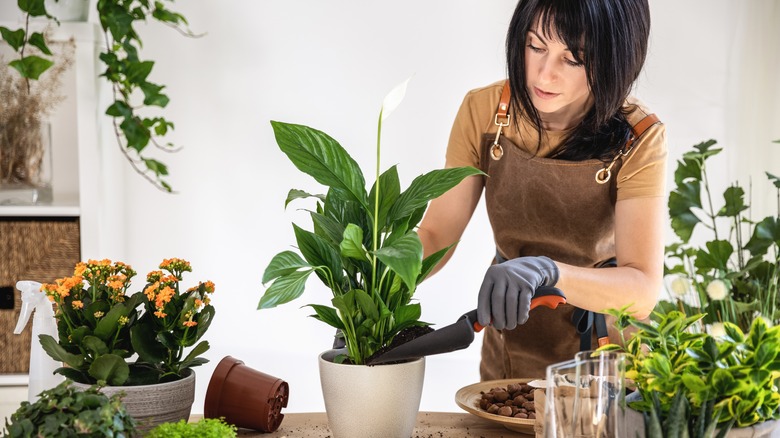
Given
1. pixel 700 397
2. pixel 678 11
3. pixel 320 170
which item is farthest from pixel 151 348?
pixel 678 11

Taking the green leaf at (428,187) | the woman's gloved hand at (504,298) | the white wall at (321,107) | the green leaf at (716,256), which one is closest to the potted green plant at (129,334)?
the green leaf at (428,187)

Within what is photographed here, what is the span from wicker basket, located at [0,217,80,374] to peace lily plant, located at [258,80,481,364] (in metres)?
1.39

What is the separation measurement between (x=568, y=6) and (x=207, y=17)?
1606 mm

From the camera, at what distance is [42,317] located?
127cm

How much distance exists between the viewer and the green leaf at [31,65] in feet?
7.22

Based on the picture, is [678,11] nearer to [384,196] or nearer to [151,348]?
[384,196]

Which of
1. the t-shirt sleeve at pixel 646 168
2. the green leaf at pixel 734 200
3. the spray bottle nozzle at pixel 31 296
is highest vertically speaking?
the t-shirt sleeve at pixel 646 168

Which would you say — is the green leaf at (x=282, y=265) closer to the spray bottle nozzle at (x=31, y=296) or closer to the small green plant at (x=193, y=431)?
the small green plant at (x=193, y=431)

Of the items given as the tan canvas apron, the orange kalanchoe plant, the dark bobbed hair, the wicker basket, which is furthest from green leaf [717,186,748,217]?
the wicker basket

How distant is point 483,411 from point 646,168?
683 millimetres

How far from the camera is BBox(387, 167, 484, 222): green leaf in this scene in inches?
47.9

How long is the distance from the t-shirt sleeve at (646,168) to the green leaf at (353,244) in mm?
730

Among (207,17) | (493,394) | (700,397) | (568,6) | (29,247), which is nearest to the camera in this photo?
(700,397)

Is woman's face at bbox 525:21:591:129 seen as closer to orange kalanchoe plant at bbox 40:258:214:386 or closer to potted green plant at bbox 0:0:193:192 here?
orange kalanchoe plant at bbox 40:258:214:386
